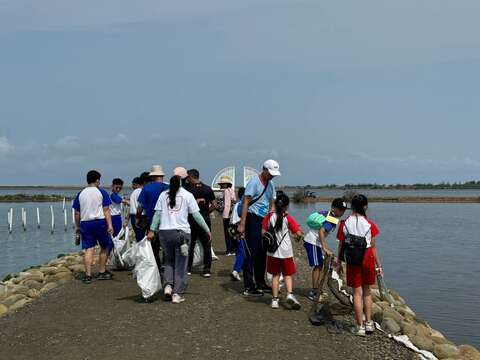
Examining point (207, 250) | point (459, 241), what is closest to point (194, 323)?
point (207, 250)

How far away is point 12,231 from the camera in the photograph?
117 feet

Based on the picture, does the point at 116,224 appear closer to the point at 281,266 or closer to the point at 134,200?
the point at 134,200

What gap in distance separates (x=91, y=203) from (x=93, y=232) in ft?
1.63

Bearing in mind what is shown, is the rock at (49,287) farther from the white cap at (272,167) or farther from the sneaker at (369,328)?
the sneaker at (369,328)

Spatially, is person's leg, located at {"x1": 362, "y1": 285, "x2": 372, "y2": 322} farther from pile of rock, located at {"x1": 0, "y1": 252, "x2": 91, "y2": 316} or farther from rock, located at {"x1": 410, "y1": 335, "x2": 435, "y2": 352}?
pile of rock, located at {"x1": 0, "y1": 252, "x2": 91, "y2": 316}

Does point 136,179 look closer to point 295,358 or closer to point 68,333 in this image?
point 68,333

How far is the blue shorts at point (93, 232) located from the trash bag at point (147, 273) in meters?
1.53

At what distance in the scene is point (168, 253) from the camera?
7840 millimetres

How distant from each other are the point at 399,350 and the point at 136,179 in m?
6.45

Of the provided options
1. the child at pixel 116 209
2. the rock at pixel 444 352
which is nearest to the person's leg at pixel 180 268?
the rock at pixel 444 352

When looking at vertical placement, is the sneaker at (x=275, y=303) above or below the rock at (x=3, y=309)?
above

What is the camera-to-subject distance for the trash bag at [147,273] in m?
7.84

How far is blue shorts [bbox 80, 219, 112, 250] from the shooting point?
30.1 feet

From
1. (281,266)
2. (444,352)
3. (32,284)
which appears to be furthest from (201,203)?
(444,352)
